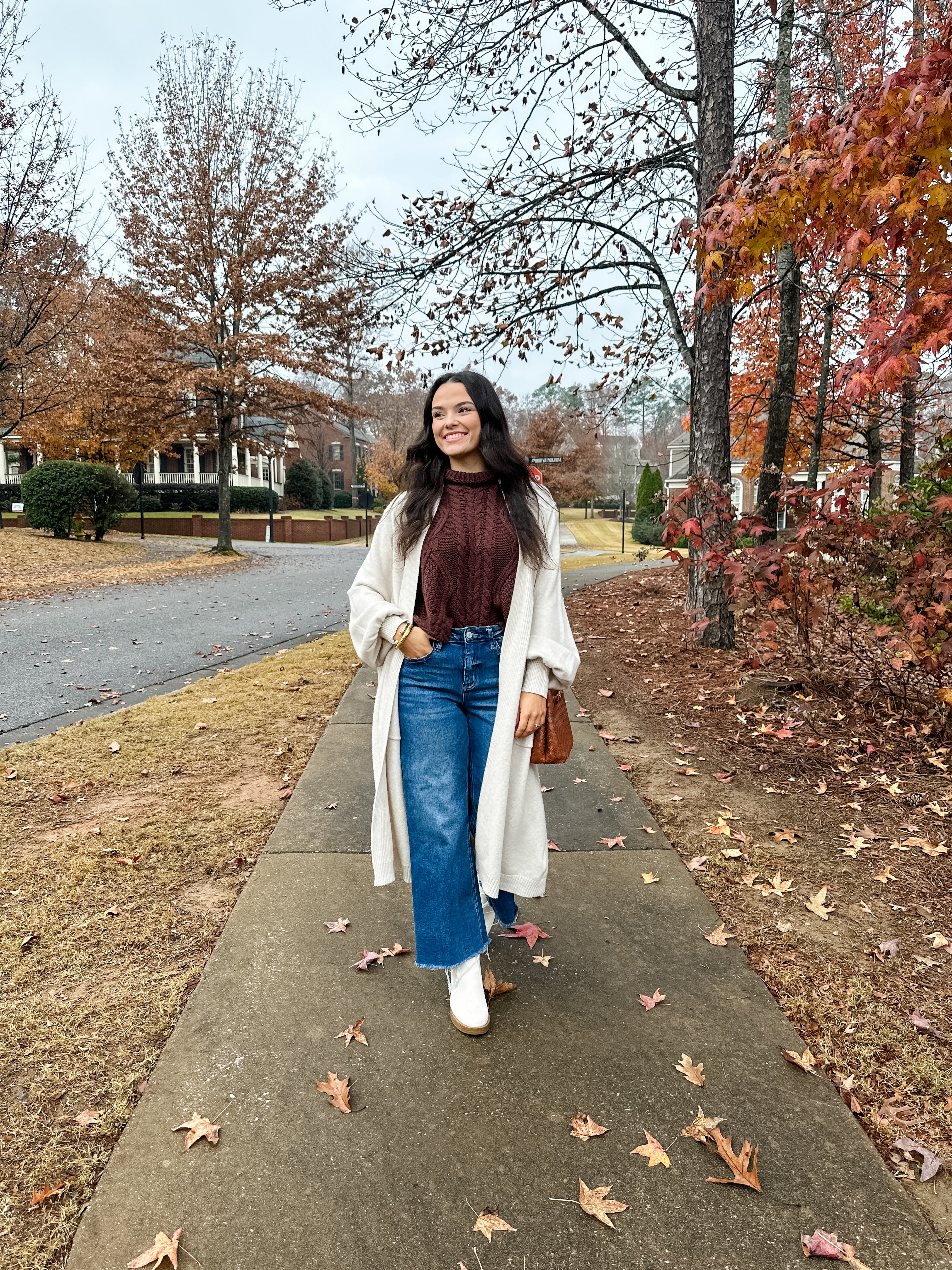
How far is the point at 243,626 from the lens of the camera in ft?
31.3

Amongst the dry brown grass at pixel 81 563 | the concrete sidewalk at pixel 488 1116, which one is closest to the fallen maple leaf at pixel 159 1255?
the concrete sidewalk at pixel 488 1116

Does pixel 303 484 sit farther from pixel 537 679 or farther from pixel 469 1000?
pixel 469 1000

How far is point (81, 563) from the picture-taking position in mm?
17219

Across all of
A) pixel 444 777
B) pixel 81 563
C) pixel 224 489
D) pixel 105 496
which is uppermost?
pixel 224 489

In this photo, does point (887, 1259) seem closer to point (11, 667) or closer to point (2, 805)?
point (2, 805)

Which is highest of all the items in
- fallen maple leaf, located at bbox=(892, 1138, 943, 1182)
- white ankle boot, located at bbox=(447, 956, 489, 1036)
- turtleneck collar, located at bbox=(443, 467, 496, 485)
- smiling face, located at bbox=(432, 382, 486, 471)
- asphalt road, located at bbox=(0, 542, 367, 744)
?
smiling face, located at bbox=(432, 382, 486, 471)

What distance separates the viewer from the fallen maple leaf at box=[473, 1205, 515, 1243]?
5.45 feet

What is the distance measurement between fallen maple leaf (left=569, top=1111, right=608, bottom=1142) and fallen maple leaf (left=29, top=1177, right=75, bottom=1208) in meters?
1.22

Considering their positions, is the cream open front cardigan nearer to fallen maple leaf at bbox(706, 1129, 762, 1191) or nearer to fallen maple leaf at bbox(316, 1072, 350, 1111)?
fallen maple leaf at bbox(316, 1072, 350, 1111)

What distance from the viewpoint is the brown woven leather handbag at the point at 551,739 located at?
230cm

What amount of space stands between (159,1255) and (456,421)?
2.16 metres

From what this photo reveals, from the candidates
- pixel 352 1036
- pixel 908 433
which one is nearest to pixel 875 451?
pixel 908 433

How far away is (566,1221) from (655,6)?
9.01 metres

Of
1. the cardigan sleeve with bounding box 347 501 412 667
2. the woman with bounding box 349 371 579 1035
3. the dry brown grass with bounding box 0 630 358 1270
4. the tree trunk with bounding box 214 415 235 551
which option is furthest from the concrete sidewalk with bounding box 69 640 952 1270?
the tree trunk with bounding box 214 415 235 551
